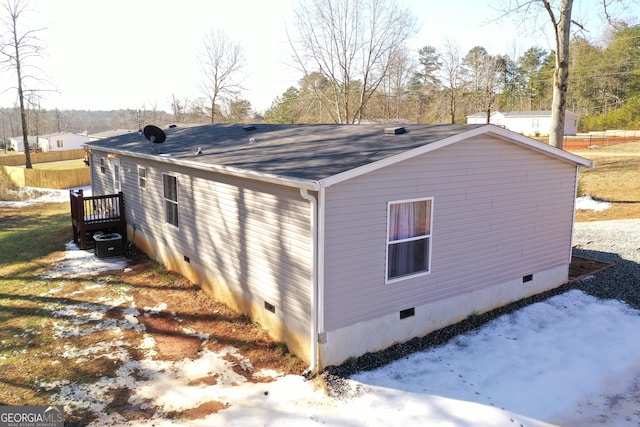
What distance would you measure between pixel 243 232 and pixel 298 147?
6.09 feet

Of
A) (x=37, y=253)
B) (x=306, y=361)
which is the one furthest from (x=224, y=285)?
(x=37, y=253)

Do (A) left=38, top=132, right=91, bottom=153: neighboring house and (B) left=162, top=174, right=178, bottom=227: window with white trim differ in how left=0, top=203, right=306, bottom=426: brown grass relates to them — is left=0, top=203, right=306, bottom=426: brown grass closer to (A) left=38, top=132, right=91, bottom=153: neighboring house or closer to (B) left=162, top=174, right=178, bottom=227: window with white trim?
(B) left=162, top=174, right=178, bottom=227: window with white trim

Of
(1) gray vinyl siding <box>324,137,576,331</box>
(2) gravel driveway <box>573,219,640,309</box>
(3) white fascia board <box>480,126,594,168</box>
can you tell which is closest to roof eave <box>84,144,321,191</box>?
(1) gray vinyl siding <box>324,137,576,331</box>

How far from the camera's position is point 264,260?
7.06 meters

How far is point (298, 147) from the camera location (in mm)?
8203

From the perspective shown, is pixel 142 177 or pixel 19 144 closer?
pixel 142 177

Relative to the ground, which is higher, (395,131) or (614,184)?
(395,131)

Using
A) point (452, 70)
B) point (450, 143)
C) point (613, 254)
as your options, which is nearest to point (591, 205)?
point (613, 254)

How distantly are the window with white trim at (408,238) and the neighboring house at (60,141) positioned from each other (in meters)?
65.2

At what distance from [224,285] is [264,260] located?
1.66m

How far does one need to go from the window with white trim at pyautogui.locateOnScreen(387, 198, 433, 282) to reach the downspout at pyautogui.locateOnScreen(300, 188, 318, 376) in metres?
1.24

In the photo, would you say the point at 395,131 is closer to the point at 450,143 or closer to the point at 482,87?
the point at 450,143

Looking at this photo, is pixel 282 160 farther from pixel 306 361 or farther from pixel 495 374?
pixel 495 374

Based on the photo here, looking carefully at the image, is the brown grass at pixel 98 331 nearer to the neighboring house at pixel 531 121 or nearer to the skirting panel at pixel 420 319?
the skirting panel at pixel 420 319
